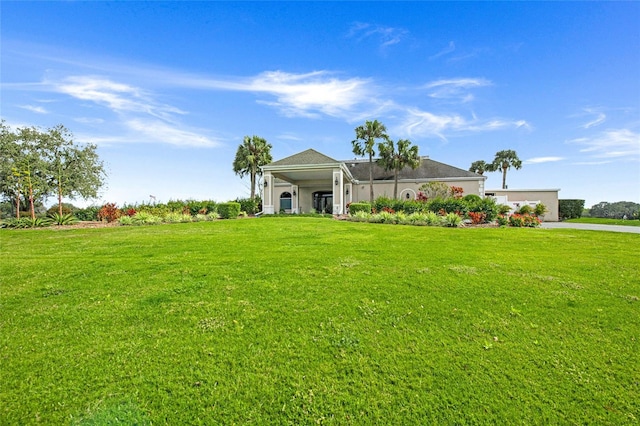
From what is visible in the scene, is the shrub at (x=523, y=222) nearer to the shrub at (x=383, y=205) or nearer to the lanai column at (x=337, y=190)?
the shrub at (x=383, y=205)

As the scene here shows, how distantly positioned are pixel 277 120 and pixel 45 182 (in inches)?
835

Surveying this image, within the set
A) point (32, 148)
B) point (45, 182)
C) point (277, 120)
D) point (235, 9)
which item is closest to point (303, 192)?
point (277, 120)

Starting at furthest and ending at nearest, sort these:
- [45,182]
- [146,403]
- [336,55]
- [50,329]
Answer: [45,182] → [336,55] → [50,329] → [146,403]

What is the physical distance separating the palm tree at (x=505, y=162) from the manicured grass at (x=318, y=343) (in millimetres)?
36616

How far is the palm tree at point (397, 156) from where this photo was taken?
2636 centimetres

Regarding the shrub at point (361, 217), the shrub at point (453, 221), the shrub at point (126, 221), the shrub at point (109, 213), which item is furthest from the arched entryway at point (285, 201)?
the shrub at point (453, 221)

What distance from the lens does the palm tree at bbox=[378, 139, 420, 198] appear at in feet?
86.5

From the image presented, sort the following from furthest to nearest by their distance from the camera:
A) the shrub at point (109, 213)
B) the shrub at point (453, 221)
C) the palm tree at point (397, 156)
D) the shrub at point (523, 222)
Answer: the palm tree at point (397, 156), the shrub at point (109, 213), the shrub at point (523, 222), the shrub at point (453, 221)

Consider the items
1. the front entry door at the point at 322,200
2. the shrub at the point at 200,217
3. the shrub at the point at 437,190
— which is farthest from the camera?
the front entry door at the point at 322,200

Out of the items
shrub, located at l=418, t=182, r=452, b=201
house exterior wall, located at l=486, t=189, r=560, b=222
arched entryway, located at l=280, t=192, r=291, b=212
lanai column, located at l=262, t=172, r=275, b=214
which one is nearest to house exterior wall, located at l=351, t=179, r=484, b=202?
shrub, located at l=418, t=182, r=452, b=201

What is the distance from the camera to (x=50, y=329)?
10.8ft

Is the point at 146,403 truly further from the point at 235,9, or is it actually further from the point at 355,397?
the point at 235,9

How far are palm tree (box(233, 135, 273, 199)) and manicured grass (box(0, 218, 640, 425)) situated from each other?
25609 millimetres

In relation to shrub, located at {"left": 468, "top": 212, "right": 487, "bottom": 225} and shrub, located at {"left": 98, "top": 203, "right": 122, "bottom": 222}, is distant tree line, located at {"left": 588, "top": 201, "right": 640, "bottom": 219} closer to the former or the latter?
shrub, located at {"left": 468, "top": 212, "right": 487, "bottom": 225}
